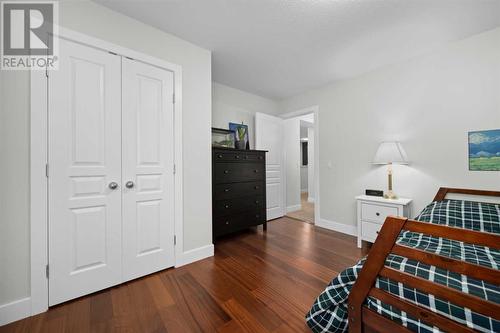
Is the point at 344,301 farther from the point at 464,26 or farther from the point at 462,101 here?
the point at 464,26

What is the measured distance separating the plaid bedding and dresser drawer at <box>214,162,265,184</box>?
71.5 inches

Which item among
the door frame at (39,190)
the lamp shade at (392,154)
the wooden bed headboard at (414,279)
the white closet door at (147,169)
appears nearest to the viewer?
the wooden bed headboard at (414,279)

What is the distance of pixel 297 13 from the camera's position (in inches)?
69.8

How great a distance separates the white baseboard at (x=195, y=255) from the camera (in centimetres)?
210

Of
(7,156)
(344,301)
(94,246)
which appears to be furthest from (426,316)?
(7,156)

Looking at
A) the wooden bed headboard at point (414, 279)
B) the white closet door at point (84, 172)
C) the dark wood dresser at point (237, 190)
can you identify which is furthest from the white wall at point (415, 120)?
the white closet door at point (84, 172)

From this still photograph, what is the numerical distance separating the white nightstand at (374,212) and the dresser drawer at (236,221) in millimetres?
1409

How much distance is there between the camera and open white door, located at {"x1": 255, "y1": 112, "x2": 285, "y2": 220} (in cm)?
372

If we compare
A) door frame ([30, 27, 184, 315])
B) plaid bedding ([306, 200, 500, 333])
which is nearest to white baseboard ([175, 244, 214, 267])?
door frame ([30, 27, 184, 315])

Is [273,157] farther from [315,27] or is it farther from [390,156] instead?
[315,27]

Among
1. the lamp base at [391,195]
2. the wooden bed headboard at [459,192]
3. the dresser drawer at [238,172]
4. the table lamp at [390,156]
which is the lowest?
the lamp base at [391,195]

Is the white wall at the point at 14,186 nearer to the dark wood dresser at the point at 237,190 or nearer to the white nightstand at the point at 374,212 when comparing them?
the dark wood dresser at the point at 237,190

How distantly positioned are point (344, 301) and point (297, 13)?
224 cm

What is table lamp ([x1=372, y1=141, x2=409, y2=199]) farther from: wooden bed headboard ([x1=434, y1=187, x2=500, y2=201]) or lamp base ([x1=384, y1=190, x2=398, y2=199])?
wooden bed headboard ([x1=434, y1=187, x2=500, y2=201])
